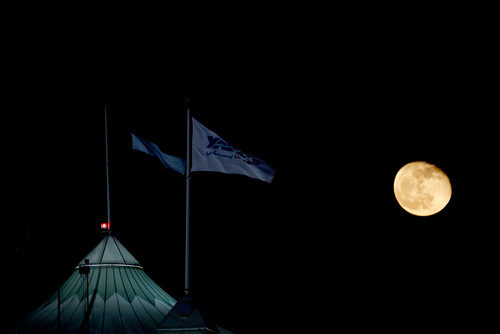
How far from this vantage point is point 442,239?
32750mm

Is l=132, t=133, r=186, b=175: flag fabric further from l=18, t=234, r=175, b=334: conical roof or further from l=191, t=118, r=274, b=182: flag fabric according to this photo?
l=18, t=234, r=175, b=334: conical roof

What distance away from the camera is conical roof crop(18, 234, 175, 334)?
2002 cm

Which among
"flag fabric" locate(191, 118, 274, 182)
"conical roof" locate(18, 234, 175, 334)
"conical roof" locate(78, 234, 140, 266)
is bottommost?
"conical roof" locate(18, 234, 175, 334)

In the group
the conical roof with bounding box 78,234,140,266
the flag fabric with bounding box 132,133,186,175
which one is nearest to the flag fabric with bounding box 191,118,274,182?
the flag fabric with bounding box 132,133,186,175

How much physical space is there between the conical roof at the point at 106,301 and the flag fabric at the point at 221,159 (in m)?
4.68

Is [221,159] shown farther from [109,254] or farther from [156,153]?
[109,254]

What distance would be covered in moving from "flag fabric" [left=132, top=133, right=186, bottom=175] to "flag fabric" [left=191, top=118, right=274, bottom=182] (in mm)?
845

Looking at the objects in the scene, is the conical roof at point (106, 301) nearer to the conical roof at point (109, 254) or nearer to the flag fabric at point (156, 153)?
the conical roof at point (109, 254)

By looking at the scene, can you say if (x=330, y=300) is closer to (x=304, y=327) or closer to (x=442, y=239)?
(x=304, y=327)

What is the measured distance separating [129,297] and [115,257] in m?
1.82

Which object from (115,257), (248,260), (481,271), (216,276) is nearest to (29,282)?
(115,257)

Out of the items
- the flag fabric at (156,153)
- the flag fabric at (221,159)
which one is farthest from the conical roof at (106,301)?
the flag fabric at (221,159)

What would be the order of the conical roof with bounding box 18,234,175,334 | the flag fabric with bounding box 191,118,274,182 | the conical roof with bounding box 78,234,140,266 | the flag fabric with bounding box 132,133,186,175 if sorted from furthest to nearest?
the conical roof with bounding box 78,234,140,266 → the conical roof with bounding box 18,234,175,334 → the flag fabric with bounding box 132,133,186,175 → the flag fabric with bounding box 191,118,274,182

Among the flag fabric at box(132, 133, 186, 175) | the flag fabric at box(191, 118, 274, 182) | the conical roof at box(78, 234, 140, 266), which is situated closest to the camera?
the flag fabric at box(191, 118, 274, 182)
